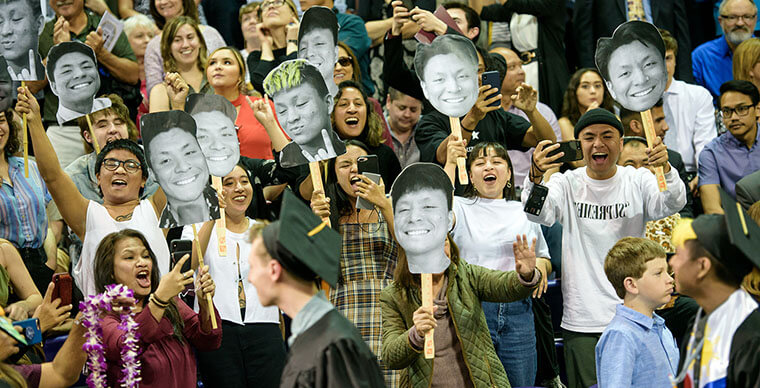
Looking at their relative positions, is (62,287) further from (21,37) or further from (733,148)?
(733,148)

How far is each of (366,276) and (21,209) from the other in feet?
6.83

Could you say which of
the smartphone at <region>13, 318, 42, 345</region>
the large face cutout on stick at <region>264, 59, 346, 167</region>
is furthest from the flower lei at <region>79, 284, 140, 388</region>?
the large face cutout on stick at <region>264, 59, 346, 167</region>

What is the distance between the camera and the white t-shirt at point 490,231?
17.4ft

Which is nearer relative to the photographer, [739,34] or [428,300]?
[428,300]

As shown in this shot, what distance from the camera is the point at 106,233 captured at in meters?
5.15

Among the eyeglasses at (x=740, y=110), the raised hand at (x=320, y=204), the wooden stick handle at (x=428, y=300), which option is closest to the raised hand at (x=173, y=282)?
the raised hand at (x=320, y=204)

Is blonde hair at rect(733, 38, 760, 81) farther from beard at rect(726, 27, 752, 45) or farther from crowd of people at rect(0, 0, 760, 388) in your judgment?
beard at rect(726, 27, 752, 45)

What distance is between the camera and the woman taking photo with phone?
15.0 feet

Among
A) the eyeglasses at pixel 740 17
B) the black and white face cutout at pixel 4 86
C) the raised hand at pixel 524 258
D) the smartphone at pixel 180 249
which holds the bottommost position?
the raised hand at pixel 524 258

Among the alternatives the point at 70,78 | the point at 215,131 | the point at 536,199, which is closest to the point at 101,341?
Result: the point at 215,131

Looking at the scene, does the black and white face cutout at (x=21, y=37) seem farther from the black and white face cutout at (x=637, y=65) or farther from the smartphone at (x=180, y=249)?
the black and white face cutout at (x=637, y=65)

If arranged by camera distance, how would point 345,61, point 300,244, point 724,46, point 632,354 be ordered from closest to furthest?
1. point 300,244
2. point 632,354
3. point 345,61
4. point 724,46

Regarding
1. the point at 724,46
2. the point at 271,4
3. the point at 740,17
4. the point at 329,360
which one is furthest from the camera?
the point at 724,46

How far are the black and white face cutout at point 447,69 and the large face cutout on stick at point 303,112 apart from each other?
0.62 m
